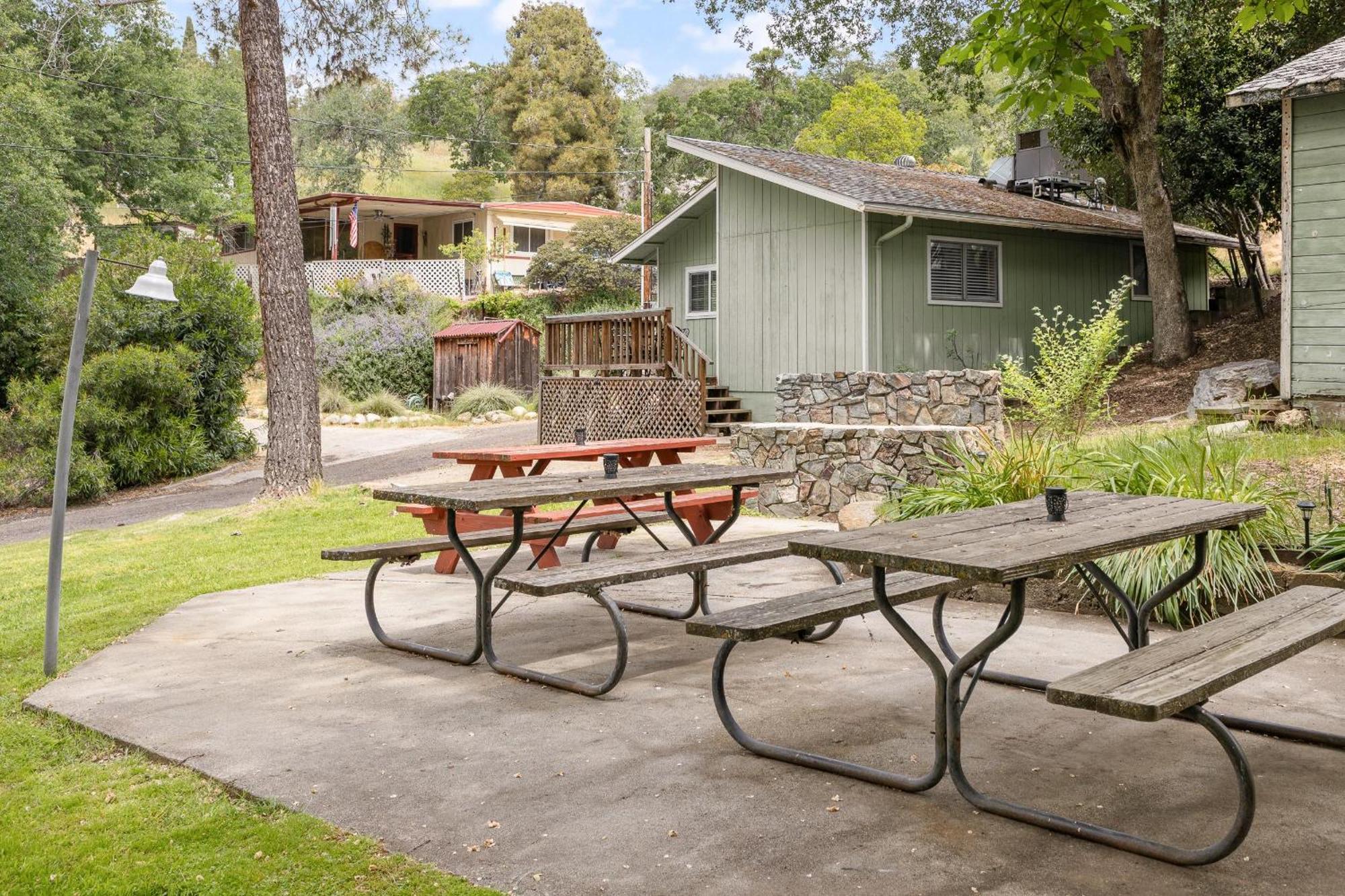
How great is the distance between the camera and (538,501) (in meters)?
4.86

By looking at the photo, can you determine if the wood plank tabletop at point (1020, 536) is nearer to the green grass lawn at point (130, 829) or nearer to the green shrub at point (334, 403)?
the green grass lawn at point (130, 829)

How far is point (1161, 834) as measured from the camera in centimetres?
309

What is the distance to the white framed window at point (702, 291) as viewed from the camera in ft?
63.8

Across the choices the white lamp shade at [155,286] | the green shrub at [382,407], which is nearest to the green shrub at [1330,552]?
the white lamp shade at [155,286]

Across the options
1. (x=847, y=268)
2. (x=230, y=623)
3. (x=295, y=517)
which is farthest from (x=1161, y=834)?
(x=847, y=268)

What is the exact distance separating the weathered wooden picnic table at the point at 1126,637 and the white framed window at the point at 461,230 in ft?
119

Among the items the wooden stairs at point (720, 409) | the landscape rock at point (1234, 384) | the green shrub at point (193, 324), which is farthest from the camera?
the green shrub at point (193, 324)

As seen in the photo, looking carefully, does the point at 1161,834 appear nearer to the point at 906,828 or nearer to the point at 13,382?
the point at 906,828

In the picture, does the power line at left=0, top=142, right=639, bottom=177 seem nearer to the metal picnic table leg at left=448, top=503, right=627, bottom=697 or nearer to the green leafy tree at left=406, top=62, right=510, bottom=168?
the green leafy tree at left=406, top=62, right=510, bottom=168

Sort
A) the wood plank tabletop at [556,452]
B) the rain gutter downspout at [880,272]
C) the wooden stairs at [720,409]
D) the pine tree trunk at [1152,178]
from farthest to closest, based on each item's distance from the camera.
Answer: the wooden stairs at [720,409] → the pine tree trunk at [1152,178] → the rain gutter downspout at [880,272] → the wood plank tabletop at [556,452]

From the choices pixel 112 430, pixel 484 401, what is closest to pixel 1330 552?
pixel 112 430

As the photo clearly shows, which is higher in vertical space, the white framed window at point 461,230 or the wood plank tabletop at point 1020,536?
the white framed window at point 461,230

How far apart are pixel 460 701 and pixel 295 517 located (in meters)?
7.50

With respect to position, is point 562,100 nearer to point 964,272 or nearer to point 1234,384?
point 964,272
